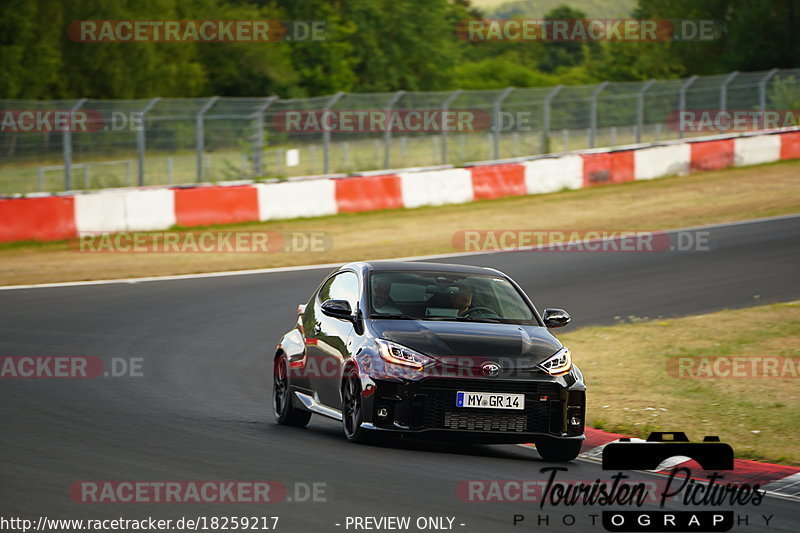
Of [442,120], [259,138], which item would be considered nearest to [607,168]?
[442,120]

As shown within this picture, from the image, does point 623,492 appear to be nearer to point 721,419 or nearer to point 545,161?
point 721,419

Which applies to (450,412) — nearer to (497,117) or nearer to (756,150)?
(497,117)

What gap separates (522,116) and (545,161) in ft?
4.19

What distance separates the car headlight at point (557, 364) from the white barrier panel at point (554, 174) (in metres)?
20.7

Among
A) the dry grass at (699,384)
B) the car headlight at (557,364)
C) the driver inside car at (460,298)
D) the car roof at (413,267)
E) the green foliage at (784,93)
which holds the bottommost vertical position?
the dry grass at (699,384)

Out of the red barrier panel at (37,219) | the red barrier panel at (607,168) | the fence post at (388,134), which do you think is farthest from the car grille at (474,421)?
the red barrier panel at (607,168)

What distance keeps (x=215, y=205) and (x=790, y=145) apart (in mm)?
16741

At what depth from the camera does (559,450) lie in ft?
29.6

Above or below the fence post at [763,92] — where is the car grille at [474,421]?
below

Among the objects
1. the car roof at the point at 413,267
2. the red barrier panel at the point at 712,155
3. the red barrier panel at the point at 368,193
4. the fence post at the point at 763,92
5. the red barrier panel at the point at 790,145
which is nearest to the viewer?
the car roof at the point at 413,267

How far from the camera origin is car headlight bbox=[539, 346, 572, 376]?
891cm

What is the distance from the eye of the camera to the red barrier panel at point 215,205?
2448 centimetres

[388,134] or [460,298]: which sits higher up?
[388,134]

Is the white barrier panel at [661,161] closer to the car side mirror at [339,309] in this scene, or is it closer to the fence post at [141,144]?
the fence post at [141,144]
